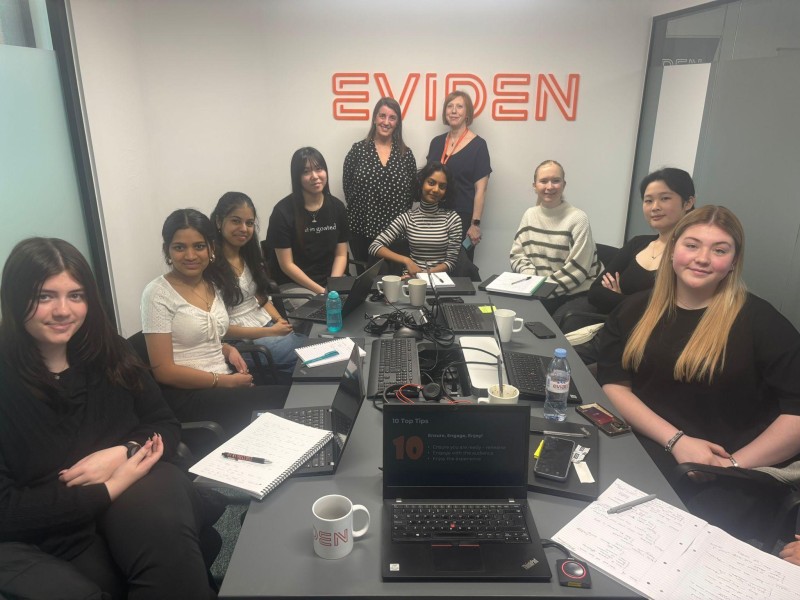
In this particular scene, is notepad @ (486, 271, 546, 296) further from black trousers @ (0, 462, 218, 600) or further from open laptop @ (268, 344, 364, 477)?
black trousers @ (0, 462, 218, 600)

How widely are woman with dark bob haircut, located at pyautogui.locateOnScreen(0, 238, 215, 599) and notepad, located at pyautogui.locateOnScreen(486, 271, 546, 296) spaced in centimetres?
183

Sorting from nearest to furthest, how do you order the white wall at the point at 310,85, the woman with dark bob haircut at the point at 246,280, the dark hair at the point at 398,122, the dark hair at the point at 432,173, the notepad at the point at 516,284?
the woman with dark bob haircut at the point at 246,280
the notepad at the point at 516,284
the dark hair at the point at 432,173
the dark hair at the point at 398,122
the white wall at the point at 310,85

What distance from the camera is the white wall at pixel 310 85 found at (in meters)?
3.93

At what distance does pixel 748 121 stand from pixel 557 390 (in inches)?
82.2

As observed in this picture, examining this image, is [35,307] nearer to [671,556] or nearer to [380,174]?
[671,556]

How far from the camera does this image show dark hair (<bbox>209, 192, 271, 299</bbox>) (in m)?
2.48

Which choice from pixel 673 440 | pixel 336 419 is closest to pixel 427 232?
pixel 673 440

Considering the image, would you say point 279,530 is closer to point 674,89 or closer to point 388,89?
point 388,89

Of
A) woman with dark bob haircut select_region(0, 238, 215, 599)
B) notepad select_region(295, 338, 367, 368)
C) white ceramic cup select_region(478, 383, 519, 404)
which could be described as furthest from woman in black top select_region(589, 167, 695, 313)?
woman with dark bob haircut select_region(0, 238, 215, 599)

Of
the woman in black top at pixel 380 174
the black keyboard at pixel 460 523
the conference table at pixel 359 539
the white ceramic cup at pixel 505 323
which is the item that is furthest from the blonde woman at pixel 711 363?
the woman in black top at pixel 380 174

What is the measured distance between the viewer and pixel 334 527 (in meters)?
1.10

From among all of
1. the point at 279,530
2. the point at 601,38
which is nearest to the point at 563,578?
the point at 279,530

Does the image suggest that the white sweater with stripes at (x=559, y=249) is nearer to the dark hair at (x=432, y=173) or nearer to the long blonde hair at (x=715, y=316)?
the dark hair at (x=432, y=173)

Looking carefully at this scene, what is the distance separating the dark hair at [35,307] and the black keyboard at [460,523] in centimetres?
99
